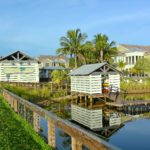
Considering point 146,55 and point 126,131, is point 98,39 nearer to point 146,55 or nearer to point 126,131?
point 146,55

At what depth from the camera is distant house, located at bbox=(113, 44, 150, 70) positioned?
69438 millimetres

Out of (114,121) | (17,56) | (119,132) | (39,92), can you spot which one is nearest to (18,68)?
(17,56)

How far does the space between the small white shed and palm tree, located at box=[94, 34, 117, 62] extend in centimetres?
2912

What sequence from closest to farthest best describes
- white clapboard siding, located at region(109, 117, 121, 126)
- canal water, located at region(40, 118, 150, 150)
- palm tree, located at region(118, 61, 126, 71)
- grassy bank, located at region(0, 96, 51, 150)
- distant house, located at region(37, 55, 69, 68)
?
1. grassy bank, located at region(0, 96, 51, 150)
2. canal water, located at region(40, 118, 150, 150)
3. white clapboard siding, located at region(109, 117, 121, 126)
4. palm tree, located at region(118, 61, 126, 71)
5. distant house, located at region(37, 55, 69, 68)

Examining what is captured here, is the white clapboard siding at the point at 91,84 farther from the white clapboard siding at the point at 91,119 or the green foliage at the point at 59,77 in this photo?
the green foliage at the point at 59,77

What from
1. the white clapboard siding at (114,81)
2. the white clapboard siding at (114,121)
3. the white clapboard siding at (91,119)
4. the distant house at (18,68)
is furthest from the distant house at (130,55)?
the white clapboard siding at (114,121)

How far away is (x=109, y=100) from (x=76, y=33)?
33.0 m

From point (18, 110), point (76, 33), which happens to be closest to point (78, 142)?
point (18, 110)

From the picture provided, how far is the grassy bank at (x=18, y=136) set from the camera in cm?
980

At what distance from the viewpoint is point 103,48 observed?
64688 millimetres

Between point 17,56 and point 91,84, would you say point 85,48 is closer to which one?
point 17,56

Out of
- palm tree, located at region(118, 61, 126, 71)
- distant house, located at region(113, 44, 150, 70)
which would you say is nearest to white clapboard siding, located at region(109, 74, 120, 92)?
palm tree, located at region(118, 61, 126, 71)

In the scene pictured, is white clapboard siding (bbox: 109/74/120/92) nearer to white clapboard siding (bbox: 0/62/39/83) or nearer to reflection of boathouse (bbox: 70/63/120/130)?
reflection of boathouse (bbox: 70/63/120/130)

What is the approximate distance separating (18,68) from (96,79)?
55.1ft
